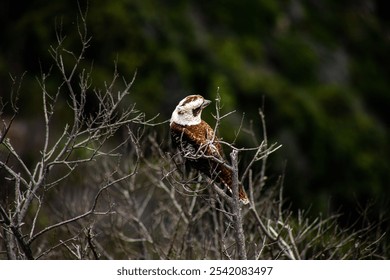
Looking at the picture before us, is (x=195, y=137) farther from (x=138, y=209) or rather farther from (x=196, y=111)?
(x=138, y=209)

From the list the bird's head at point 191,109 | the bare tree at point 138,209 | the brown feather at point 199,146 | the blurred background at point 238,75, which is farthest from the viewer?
the blurred background at point 238,75

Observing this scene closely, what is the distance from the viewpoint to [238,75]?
20.6 metres

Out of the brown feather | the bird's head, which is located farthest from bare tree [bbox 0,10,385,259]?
the bird's head

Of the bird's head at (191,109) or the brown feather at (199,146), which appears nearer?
the brown feather at (199,146)

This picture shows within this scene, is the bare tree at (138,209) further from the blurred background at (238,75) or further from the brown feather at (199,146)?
the blurred background at (238,75)

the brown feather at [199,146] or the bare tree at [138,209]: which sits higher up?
the brown feather at [199,146]

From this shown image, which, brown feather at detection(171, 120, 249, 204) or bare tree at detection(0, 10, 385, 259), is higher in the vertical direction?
brown feather at detection(171, 120, 249, 204)

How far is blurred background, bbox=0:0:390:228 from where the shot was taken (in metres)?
18.4

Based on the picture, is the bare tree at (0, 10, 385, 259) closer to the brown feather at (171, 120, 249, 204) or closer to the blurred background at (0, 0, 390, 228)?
the brown feather at (171, 120, 249, 204)

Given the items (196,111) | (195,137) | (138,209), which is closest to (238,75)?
(138,209)

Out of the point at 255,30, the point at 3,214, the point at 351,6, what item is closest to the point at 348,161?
the point at 255,30

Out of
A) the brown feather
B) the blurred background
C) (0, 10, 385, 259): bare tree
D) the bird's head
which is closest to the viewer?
(0, 10, 385, 259): bare tree

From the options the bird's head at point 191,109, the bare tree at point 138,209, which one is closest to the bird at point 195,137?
the bird's head at point 191,109

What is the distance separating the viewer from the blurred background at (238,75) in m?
18.4
